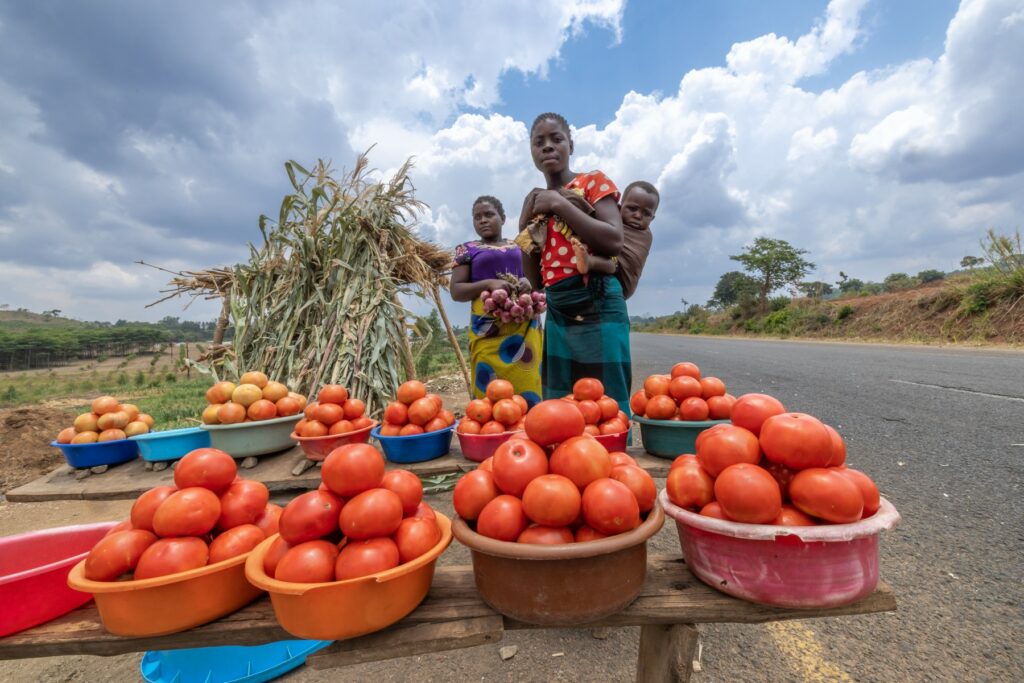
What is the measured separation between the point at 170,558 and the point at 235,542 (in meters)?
0.14

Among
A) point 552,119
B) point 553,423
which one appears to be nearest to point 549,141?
point 552,119

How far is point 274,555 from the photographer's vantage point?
107 cm

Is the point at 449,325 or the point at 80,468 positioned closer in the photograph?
the point at 80,468

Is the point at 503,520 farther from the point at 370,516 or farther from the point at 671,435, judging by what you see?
the point at 671,435

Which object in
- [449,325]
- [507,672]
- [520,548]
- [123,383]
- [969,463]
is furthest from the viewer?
[123,383]

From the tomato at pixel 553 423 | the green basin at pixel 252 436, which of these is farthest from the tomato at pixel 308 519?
the green basin at pixel 252 436

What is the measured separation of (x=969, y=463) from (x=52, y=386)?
28.6 m

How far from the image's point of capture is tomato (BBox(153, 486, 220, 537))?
3.66 feet

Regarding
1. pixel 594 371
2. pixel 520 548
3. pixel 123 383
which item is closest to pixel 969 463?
pixel 594 371

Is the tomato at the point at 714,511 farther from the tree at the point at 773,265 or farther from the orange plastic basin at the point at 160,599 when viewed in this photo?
the tree at the point at 773,265

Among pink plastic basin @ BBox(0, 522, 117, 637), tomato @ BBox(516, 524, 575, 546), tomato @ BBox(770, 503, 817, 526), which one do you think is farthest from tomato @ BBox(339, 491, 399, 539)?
tomato @ BBox(770, 503, 817, 526)

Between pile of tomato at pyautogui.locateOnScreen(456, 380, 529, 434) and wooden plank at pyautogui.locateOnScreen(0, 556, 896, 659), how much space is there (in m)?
1.42

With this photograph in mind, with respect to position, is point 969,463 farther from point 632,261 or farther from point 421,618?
point 421,618

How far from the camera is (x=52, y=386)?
19.2 m
